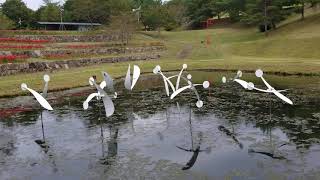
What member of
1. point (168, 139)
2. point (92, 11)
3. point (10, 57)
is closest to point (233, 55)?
point (10, 57)

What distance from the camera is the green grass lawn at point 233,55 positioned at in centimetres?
3619

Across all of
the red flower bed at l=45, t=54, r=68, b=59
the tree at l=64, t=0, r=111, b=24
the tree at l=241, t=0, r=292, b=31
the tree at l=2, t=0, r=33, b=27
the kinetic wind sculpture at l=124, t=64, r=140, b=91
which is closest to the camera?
the kinetic wind sculpture at l=124, t=64, r=140, b=91

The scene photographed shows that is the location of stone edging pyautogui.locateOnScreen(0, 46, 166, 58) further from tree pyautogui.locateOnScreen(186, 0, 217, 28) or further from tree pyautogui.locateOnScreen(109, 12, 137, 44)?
tree pyautogui.locateOnScreen(186, 0, 217, 28)

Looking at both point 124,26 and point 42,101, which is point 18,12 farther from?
point 42,101

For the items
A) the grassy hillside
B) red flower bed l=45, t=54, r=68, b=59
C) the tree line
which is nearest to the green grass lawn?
the grassy hillside

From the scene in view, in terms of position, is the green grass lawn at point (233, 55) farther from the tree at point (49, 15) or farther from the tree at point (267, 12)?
the tree at point (49, 15)

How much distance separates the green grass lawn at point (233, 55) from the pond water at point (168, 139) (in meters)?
8.59

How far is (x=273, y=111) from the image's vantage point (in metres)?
22.0

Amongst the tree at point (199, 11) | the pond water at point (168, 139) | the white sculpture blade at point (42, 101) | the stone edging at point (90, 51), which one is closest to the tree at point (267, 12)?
the stone edging at point (90, 51)

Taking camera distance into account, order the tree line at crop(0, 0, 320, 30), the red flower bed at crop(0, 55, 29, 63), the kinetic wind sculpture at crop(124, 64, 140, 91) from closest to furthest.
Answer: the kinetic wind sculpture at crop(124, 64, 140, 91)
the red flower bed at crop(0, 55, 29, 63)
the tree line at crop(0, 0, 320, 30)

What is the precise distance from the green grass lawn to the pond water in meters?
8.59

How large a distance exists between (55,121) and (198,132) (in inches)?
297

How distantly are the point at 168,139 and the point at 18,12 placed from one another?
7764cm

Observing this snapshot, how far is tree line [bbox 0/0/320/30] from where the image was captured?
237 ft
